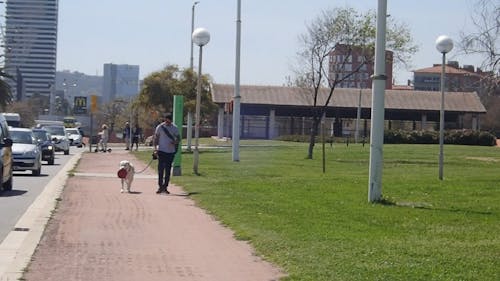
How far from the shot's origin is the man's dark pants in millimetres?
18516

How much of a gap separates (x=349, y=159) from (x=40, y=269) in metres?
27.4

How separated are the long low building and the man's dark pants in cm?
5195

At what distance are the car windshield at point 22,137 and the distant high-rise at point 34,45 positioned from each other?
67.9 metres

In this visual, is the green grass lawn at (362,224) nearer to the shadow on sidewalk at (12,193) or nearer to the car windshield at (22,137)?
the shadow on sidewalk at (12,193)

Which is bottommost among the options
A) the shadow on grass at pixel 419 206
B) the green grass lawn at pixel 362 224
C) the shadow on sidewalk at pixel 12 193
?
the shadow on sidewalk at pixel 12 193

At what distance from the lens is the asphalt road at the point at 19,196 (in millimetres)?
13242

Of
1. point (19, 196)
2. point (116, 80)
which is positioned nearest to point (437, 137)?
point (19, 196)

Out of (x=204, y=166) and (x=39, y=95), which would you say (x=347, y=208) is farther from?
(x=39, y=95)

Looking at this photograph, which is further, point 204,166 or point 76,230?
point 204,166

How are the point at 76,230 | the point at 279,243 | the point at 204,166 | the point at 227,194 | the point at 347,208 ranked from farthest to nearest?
the point at 204,166, the point at 227,194, the point at 347,208, the point at 76,230, the point at 279,243

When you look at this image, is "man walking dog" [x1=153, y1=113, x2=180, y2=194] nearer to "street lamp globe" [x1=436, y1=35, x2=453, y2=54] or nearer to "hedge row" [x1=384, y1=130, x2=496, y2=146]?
"street lamp globe" [x1=436, y1=35, x2=453, y2=54]

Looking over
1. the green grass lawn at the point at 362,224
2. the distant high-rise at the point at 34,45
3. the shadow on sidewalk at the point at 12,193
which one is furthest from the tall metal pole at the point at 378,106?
the distant high-rise at the point at 34,45

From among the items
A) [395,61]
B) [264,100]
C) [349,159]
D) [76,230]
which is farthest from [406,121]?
[76,230]

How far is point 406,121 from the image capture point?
7656cm
